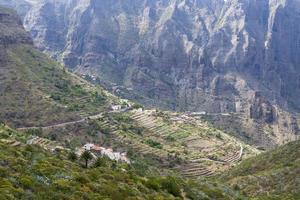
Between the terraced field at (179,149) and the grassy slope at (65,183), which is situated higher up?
the grassy slope at (65,183)

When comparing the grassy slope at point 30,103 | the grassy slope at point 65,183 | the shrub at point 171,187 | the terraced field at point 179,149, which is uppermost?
the grassy slope at point 65,183

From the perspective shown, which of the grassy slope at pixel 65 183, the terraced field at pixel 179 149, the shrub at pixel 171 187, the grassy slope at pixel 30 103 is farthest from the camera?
the grassy slope at pixel 30 103

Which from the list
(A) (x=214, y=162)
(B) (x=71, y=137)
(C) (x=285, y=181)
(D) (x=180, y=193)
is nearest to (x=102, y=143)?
(B) (x=71, y=137)

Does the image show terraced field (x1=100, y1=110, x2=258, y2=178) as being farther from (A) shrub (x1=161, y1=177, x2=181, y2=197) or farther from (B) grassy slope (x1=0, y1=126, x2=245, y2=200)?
(B) grassy slope (x1=0, y1=126, x2=245, y2=200)

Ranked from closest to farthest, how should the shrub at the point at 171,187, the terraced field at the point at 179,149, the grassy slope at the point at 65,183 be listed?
1. the grassy slope at the point at 65,183
2. the shrub at the point at 171,187
3. the terraced field at the point at 179,149

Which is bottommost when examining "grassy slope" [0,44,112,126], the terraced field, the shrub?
the terraced field

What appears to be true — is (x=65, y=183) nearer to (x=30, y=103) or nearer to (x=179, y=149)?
(x=30, y=103)

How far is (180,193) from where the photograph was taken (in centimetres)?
4941

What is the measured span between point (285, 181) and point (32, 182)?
64199 millimetres

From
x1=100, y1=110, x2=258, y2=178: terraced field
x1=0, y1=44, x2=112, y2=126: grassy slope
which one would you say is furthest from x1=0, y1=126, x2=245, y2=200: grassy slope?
x1=0, y1=44, x2=112, y2=126: grassy slope

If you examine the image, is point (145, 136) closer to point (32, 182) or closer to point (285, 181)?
point (285, 181)

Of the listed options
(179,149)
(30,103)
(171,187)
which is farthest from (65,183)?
(179,149)

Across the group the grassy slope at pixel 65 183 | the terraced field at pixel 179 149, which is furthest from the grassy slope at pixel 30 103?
the grassy slope at pixel 65 183

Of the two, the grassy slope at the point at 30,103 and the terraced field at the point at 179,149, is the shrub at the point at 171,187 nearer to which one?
the terraced field at the point at 179,149
